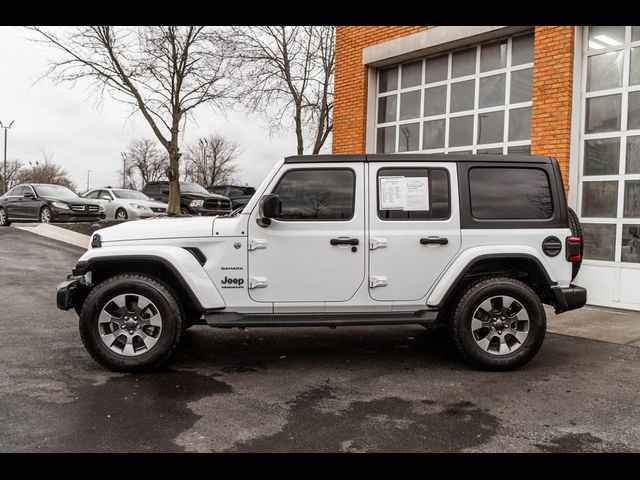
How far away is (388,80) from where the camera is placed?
1139 centimetres

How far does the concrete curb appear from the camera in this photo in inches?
604

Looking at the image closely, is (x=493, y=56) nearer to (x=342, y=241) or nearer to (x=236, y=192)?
(x=342, y=241)

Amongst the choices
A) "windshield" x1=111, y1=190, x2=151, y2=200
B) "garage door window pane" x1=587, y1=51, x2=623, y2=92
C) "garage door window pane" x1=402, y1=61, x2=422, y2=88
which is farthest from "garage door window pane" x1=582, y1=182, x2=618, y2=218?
"windshield" x1=111, y1=190, x2=151, y2=200

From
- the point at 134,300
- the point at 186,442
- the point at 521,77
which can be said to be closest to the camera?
the point at 186,442

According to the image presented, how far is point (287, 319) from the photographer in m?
5.11

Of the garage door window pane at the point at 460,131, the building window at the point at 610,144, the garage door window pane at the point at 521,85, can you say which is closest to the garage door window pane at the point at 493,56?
the garage door window pane at the point at 521,85

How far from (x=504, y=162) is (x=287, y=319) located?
A: 8.22 ft

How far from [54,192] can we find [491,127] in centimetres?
1519

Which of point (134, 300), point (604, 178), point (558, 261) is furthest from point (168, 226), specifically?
point (604, 178)

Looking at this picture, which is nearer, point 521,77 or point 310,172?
point 310,172

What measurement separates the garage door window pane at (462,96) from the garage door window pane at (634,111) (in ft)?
8.48

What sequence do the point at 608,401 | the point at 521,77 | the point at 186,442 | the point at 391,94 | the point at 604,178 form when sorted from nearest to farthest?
1. the point at 186,442
2. the point at 608,401
3. the point at 604,178
4. the point at 521,77
5. the point at 391,94

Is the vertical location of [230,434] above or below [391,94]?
below

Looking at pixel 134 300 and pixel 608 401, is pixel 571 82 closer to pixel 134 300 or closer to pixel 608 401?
pixel 608 401
